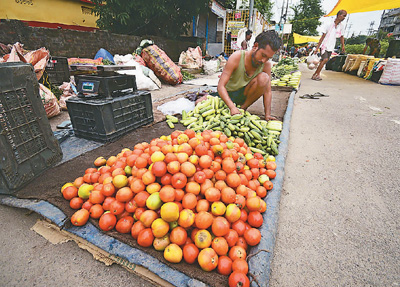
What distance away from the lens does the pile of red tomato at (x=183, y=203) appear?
4.91 feet

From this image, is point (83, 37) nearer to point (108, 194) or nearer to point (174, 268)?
point (108, 194)

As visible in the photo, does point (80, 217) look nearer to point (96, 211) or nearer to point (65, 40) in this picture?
point (96, 211)

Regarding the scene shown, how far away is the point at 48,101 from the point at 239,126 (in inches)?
150

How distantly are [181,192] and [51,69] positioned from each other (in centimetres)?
573

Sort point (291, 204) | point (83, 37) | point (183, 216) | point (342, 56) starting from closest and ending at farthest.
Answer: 1. point (183, 216)
2. point (291, 204)
3. point (83, 37)
4. point (342, 56)

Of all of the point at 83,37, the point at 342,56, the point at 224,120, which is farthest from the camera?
the point at 342,56

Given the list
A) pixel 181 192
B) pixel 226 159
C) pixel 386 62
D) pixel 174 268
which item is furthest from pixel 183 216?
pixel 386 62

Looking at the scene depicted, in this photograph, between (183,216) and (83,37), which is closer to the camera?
(183,216)

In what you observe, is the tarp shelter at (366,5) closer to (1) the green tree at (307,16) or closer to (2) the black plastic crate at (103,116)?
(2) the black plastic crate at (103,116)

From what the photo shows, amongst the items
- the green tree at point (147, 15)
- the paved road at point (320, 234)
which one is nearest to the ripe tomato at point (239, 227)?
the paved road at point (320, 234)

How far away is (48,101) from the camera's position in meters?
4.00

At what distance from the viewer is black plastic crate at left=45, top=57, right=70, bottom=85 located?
5.27m

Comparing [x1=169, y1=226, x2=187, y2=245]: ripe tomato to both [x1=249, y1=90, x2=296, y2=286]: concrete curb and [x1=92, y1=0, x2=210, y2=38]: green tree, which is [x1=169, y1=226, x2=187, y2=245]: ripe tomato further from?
[x1=92, y1=0, x2=210, y2=38]: green tree

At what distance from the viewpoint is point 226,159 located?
199 cm
